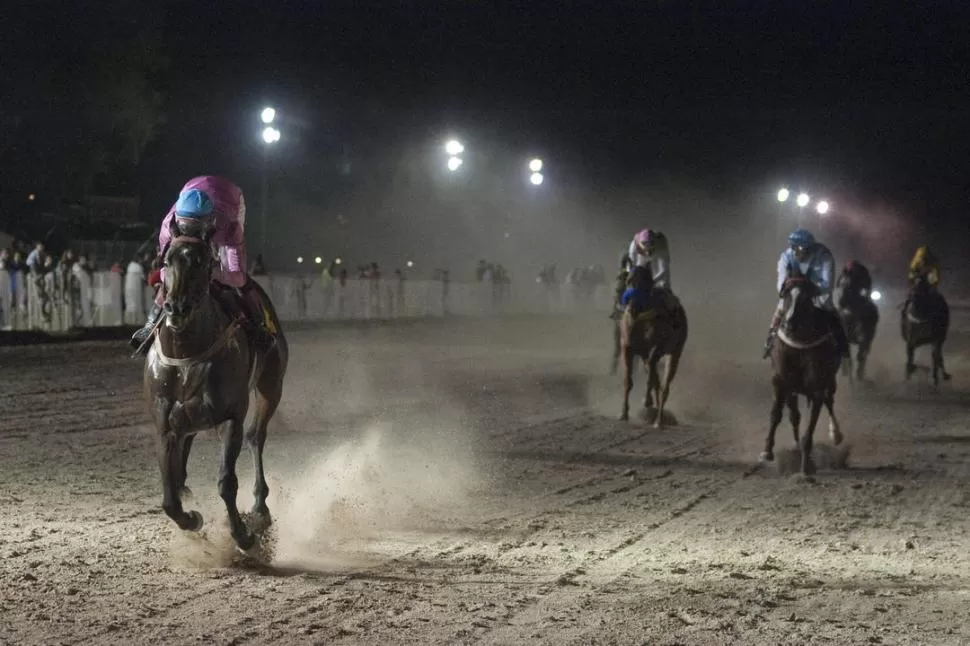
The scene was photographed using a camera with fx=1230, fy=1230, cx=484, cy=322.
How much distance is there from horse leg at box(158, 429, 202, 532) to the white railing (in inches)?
733

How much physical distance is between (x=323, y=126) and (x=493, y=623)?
2364 inches

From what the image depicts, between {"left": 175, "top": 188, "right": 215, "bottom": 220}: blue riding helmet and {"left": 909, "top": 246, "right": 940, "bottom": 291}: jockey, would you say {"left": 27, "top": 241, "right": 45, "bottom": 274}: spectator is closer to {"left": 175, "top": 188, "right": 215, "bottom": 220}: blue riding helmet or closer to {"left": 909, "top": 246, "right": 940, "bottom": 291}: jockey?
{"left": 909, "top": 246, "right": 940, "bottom": 291}: jockey

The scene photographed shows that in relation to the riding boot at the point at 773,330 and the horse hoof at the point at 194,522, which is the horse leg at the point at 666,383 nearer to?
the riding boot at the point at 773,330

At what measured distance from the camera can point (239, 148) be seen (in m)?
60.6

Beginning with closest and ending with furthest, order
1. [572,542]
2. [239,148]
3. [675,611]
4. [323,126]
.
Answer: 1. [675,611]
2. [572,542]
3. [239,148]
4. [323,126]

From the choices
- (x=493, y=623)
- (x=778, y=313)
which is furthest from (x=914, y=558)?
(x=778, y=313)

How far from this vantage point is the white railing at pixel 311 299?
989 inches

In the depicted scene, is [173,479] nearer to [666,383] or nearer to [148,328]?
[148,328]

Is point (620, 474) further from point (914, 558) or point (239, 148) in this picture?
point (239, 148)

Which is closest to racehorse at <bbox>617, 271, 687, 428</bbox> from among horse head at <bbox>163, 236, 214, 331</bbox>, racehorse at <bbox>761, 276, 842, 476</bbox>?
racehorse at <bbox>761, 276, 842, 476</bbox>

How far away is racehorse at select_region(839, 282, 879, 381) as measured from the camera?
2194 cm

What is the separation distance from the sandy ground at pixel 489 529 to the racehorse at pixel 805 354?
28.5 inches

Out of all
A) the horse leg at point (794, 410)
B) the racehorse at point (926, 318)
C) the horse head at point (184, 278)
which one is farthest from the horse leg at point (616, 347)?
the horse head at point (184, 278)

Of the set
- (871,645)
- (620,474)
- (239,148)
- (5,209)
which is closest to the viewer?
(871,645)
